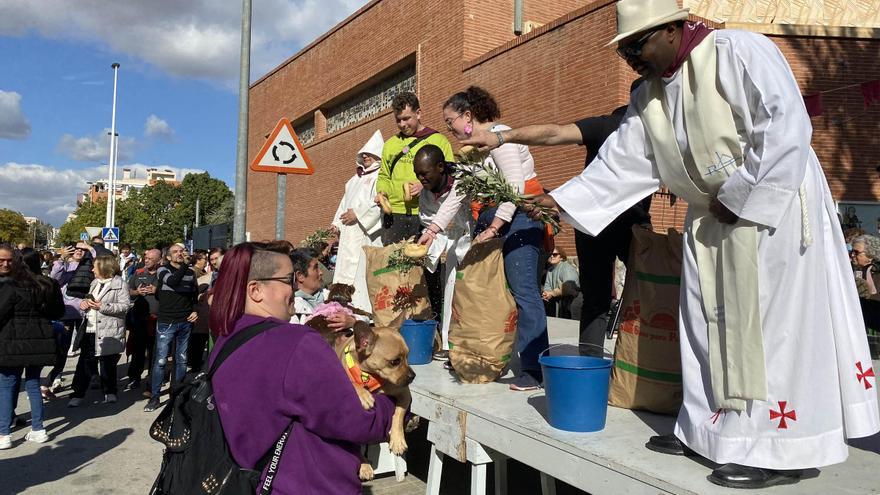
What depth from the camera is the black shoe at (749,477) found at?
94.3 inches

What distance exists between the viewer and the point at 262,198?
30.4 m

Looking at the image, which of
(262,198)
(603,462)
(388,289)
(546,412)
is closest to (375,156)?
(388,289)

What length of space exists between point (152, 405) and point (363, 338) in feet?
19.0

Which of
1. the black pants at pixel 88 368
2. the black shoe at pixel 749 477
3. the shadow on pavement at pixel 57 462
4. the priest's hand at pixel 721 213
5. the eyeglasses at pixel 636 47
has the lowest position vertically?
the shadow on pavement at pixel 57 462

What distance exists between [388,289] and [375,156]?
2048mm

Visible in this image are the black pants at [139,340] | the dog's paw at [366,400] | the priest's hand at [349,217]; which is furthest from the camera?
the black pants at [139,340]

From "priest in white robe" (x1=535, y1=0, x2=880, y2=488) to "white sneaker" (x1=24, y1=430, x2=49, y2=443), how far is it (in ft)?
20.6

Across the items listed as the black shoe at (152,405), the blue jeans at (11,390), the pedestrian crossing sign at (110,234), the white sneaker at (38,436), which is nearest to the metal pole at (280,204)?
the black shoe at (152,405)

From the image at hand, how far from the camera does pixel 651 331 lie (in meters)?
3.36

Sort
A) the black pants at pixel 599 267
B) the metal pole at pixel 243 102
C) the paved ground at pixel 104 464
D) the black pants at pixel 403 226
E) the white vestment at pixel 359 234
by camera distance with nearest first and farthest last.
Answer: the black pants at pixel 599 267, the paved ground at pixel 104 464, the black pants at pixel 403 226, the white vestment at pixel 359 234, the metal pole at pixel 243 102

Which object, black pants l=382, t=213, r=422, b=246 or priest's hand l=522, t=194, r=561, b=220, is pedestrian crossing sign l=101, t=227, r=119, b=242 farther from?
priest's hand l=522, t=194, r=561, b=220

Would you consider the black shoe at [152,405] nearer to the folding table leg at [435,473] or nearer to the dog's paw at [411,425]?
the dog's paw at [411,425]

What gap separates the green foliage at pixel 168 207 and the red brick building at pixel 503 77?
40.5m

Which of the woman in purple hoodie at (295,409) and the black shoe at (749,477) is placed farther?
the black shoe at (749,477)
